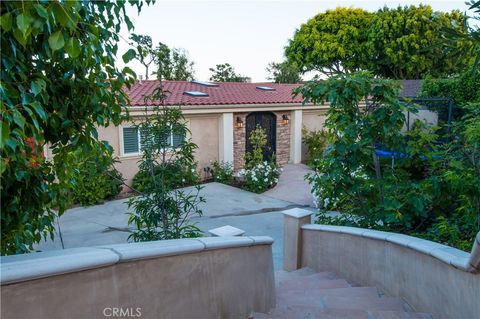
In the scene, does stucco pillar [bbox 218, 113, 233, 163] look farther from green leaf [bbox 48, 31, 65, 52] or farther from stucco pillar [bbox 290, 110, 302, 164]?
green leaf [bbox 48, 31, 65, 52]

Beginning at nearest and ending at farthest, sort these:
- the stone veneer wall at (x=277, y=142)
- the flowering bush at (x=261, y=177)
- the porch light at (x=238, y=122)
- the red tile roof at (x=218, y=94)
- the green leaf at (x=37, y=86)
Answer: the green leaf at (x=37, y=86), the flowering bush at (x=261, y=177), the red tile roof at (x=218, y=94), the porch light at (x=238, y=122), the stone veneer wall at (x=277, y=142)

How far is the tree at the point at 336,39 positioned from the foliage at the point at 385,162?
19.2 meters

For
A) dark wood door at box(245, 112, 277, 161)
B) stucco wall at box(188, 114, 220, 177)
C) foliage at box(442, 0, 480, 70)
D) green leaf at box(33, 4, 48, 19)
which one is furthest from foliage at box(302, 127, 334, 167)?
green leaf at box(33, 4, 48, 19)

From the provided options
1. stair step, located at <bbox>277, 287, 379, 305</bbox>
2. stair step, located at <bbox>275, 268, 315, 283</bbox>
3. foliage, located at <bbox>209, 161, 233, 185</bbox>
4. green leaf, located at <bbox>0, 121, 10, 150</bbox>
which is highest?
green leaf, located at <bbox>0, 121, 10, 150</bbox>

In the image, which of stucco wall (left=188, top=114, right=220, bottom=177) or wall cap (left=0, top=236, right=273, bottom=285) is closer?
wall cap (left=0, top=236, right=273, bottom=285)

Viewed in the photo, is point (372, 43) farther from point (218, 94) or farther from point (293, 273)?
point (293, 273)

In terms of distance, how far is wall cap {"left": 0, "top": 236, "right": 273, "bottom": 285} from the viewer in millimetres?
1600

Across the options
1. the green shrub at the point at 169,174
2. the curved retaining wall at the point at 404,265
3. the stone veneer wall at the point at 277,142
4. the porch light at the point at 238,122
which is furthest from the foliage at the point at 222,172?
the green shrub at the point at 169,174

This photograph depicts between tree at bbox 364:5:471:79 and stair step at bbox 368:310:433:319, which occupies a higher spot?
tree at bbox 364:5:471:79

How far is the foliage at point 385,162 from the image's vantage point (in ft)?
15.6

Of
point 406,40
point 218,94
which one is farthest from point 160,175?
point 406,40

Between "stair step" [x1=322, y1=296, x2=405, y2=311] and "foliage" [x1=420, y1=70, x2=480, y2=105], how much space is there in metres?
6.25

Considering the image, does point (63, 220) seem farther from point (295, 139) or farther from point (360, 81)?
point (295, 139)

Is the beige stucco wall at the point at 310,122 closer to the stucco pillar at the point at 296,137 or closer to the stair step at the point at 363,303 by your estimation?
the stucco pillar at the point at 296,137
